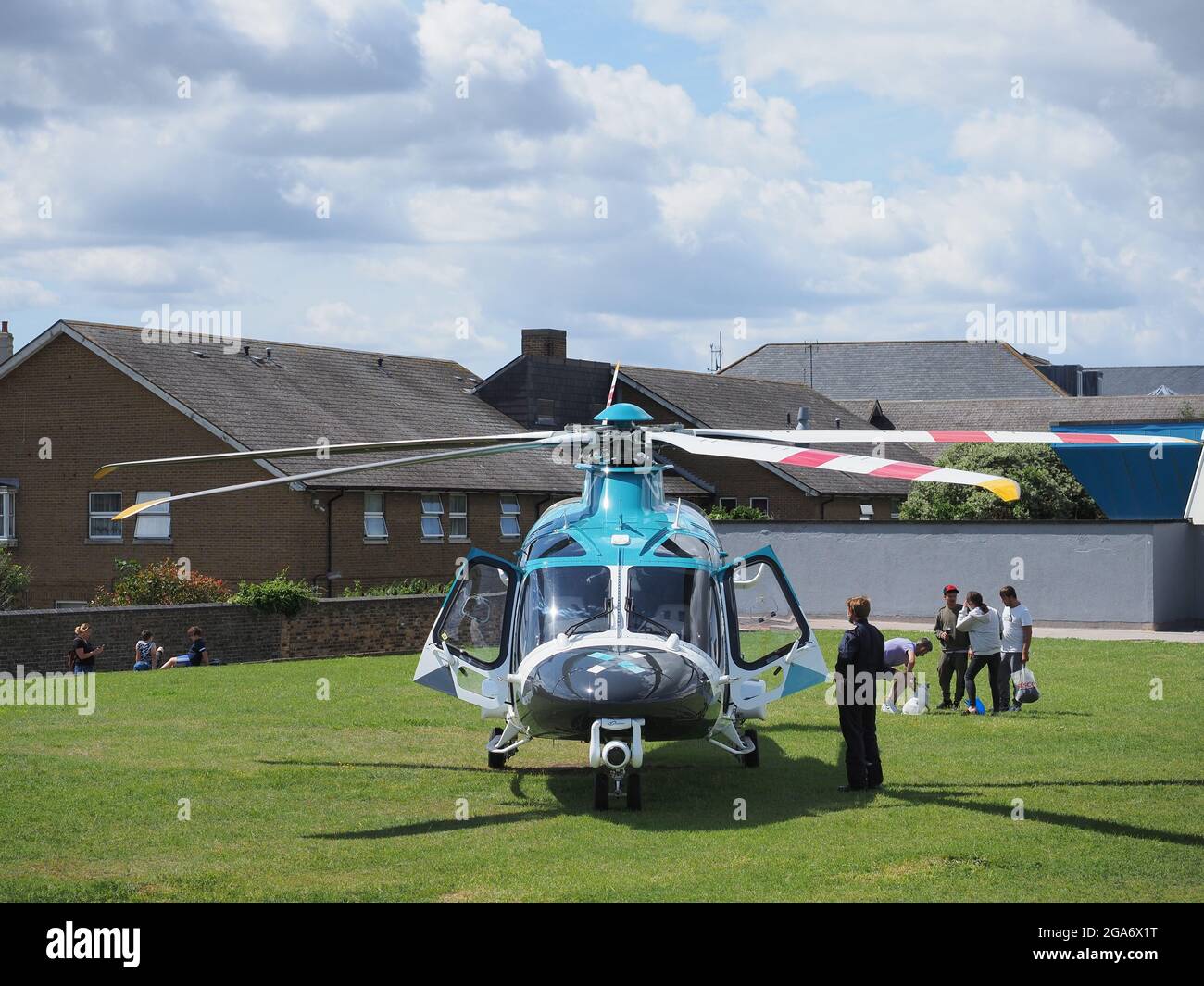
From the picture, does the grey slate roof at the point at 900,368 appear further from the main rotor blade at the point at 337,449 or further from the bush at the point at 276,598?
the main rotor blade at the point at 337,449

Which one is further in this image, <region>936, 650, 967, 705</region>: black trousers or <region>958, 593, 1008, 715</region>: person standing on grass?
<region>936, 650, 967, 705</region>: black trousers

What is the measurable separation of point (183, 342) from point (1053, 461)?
95.5 ft

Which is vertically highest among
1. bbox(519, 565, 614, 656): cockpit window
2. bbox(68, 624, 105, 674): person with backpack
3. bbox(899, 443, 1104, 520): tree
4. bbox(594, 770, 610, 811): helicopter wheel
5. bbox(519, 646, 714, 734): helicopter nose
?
bbox(899, 443, 1104, 520): tree

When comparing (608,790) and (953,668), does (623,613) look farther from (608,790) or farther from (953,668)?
(953,668)

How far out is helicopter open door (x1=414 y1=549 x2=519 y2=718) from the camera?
14.4 meters

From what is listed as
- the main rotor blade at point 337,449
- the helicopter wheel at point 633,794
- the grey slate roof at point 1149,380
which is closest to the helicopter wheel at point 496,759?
the helicopter wheel at point 633,794

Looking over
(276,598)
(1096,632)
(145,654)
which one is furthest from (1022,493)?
(145,654)

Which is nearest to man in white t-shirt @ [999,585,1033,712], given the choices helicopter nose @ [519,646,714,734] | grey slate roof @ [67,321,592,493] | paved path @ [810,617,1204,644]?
helicopter nose @ [519,646,714,734]

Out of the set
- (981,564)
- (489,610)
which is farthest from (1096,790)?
(981,564)

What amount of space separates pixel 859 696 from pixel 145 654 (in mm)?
17327

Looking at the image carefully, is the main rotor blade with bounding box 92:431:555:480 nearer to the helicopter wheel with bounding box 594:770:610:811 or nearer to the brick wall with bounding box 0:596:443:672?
the helicopter wheel with bounding box 594:770:610:811

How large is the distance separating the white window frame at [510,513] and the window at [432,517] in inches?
99.4

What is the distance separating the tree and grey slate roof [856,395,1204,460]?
1653cm

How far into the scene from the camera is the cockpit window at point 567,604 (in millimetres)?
13320
